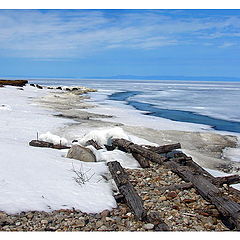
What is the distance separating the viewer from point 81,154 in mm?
7410

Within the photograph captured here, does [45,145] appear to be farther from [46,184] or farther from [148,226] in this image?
[148,226]

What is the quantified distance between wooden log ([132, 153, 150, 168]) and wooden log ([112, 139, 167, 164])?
0.32ft

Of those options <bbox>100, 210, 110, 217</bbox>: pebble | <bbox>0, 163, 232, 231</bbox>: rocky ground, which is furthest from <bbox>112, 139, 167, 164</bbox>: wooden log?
<bbox>100, 210, 110, 217</bbox>: pebble

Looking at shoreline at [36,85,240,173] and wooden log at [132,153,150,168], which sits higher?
wooden log at [132,153,150,168]

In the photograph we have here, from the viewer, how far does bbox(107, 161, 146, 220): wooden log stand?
461cm

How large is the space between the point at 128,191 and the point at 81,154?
2353 millimetres

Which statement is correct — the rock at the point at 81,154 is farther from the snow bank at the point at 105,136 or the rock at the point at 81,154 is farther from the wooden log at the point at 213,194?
the snow bank at the point at 105,136

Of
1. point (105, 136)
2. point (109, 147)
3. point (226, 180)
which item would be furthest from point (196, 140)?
point (226, 180)

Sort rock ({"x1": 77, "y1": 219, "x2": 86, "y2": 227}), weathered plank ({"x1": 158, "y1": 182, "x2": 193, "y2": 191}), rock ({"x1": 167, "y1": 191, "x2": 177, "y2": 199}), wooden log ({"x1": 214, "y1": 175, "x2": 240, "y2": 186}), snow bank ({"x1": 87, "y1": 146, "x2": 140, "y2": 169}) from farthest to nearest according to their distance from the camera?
snow bank ({"x1": 87, "y1": 146, "x2": 140, "y2": 169}), wooden log ({"x1": 214, "y1": 175, "x2": 240, "y2": 186}), weathered plank ({"x1": 158, "y1": 182, "x2": 193, "y2": 191}), rock ({"x1": 167, "y1": 191, "x2": 177, "y2": 199}), rock ({"x1": 77, "y1": 219, "x2": 86, "y2": 227})

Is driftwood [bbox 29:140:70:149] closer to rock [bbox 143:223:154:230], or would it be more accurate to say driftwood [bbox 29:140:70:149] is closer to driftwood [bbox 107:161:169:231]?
driftwood [bbox 107:161:169:231]

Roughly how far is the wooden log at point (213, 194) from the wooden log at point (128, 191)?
1.20 meters

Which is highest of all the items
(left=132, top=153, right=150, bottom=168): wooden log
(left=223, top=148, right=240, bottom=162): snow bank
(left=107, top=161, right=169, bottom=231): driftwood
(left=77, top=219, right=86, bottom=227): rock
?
(left=107, top=161, right=169, bottom=231): driftwood
